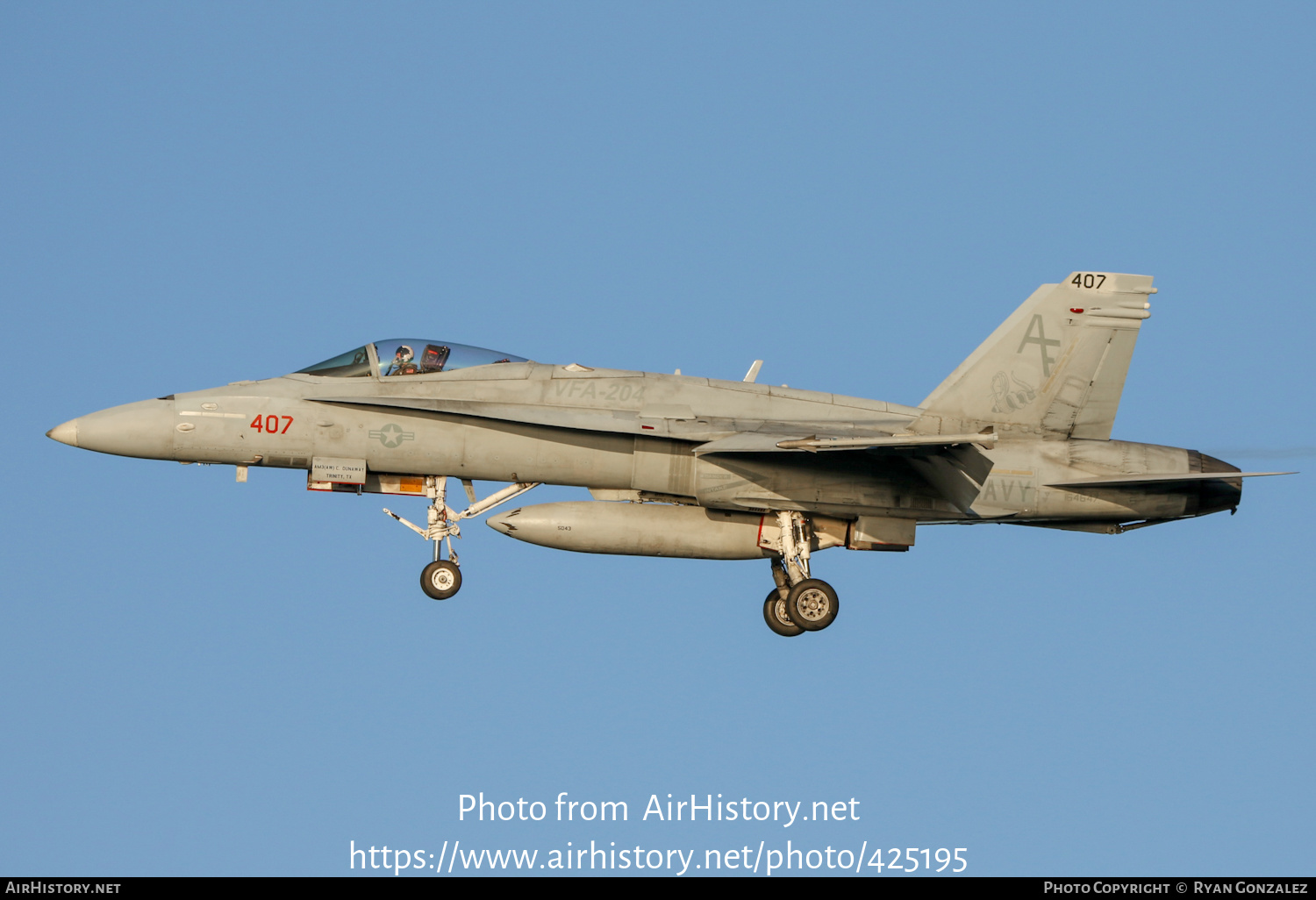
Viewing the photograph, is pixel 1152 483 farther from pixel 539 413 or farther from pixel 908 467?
pixel 539 413

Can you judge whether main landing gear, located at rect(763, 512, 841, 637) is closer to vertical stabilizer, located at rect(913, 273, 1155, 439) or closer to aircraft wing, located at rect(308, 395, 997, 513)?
aircraft wing, located at rect(308, 395, 997, 513)

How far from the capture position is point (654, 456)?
21078mm

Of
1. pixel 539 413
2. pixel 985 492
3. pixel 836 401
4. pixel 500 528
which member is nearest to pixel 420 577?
pixel 500 528

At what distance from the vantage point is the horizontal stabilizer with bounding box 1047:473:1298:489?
67.2ft

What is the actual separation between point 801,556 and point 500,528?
12.6 feet

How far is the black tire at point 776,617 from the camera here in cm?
2178

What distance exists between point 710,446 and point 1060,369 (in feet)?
15.8

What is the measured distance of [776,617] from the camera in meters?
21.9

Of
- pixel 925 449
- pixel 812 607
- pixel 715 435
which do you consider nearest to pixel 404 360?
pixel 715 435

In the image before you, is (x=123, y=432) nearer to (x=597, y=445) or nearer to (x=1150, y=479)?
(x=597, y=445)

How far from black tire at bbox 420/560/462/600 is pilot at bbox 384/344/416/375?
246 centimetres

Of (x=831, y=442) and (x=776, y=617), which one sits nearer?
(x=831, y=442)

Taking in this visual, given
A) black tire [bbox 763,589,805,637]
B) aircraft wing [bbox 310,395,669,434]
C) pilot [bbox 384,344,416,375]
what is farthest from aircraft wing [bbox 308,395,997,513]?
black tire [bbox 763,589,805,637]

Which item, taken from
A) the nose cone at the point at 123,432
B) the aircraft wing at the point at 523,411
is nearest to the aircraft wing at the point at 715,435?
the aircraft wing at the point at 523,411
